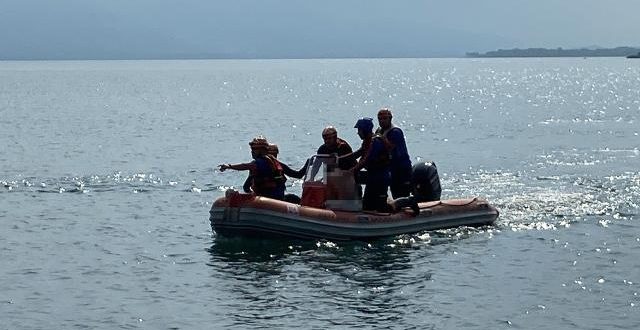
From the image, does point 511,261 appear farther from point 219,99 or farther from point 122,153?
point 219,99

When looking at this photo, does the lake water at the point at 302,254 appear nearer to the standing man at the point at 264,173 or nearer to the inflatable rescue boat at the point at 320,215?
the inflatable rescue boat at the point at 320,215

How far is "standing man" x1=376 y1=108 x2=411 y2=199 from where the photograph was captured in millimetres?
21031

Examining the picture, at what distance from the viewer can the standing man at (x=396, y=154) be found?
2103cm

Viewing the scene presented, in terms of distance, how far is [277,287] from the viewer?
18.0 metres

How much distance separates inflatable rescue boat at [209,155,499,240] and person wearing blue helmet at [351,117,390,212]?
0.22m

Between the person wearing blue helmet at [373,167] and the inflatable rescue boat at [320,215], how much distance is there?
221 mm

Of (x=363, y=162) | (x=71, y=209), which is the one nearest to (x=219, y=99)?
(x=71, y=209)

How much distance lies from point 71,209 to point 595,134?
99.5ft

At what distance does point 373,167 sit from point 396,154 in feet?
2.11

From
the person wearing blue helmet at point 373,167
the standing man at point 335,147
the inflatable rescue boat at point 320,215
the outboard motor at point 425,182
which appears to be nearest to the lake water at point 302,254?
the inflatable rescue boat at point 320,215

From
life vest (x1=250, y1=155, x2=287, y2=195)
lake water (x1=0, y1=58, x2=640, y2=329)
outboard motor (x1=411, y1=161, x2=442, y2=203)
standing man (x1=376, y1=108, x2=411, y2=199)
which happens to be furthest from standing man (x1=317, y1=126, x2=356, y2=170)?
outboard motor (x1=411, y1=161, x2=442, y2=203)

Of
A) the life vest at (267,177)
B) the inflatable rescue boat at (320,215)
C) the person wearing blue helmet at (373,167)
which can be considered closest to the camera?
the inflatable rescue boat at (320,215)

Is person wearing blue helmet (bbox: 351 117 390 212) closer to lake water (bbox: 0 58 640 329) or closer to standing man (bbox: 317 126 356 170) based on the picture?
standing man (bbox: 317 126 356 170)

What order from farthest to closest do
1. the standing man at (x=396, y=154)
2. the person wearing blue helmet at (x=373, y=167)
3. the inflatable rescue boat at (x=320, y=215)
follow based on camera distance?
the standing man at (x=396, y=154) < the person wearing blue helmet at (x=373, y=167) < the inflatable rescue boat at (x=320, y=215)
